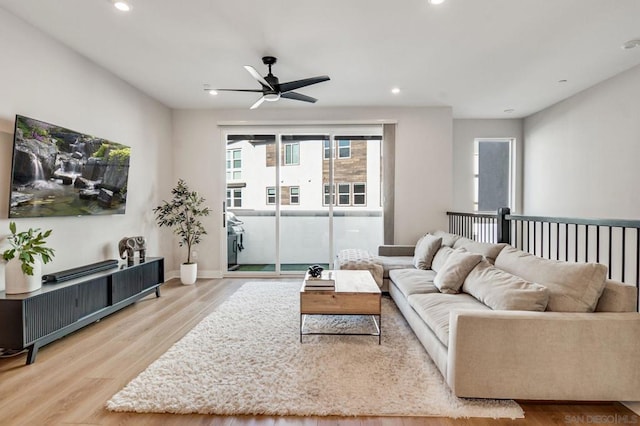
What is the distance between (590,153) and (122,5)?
5.82 meters

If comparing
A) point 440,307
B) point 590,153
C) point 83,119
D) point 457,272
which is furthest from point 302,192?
point 590,153

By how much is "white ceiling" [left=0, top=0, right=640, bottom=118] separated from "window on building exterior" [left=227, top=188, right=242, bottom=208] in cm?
165

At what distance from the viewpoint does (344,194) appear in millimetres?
5938

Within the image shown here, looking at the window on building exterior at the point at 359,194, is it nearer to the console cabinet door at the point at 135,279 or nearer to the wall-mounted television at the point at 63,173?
the console cabinet door at the point at 135,279

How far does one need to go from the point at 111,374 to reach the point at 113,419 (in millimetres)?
629

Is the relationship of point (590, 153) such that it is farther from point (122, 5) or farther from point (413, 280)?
point (122, 5)

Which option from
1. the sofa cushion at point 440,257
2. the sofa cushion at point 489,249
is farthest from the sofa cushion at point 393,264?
the sofa cushion at point 489,249

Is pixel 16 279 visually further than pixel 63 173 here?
No

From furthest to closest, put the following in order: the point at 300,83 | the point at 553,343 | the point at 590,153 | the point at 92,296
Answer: the point at 590,153 → the point at 300,83 → the point at 92,296 → the point at 553,343

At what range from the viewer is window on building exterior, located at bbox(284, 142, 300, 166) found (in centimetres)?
592

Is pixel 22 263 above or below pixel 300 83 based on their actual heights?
below

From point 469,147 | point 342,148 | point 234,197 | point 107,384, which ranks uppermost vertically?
point 469,147

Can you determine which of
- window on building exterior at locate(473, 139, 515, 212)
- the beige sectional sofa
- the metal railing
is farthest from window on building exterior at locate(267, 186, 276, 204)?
the beige sectional sofa

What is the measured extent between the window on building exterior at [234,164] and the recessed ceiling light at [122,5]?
10.2ft
